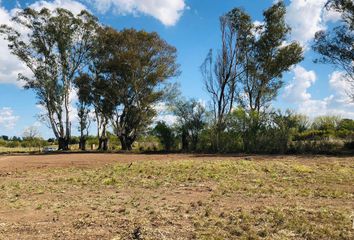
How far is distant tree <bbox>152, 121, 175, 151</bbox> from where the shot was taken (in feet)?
105

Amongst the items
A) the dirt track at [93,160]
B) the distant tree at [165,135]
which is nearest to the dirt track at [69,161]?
the dirt track at [93,160]

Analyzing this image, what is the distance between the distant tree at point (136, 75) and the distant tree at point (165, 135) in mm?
3295

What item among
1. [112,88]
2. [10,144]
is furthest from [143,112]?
[10,144]

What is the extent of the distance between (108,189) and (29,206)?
2.83 metres

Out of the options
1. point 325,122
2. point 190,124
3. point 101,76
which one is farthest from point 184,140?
point 325,122

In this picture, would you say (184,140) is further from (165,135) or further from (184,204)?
(184,204)

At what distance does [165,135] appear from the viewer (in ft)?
105

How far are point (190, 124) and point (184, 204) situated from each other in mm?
21958

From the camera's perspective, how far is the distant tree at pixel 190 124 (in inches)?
1210

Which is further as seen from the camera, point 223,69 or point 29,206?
point 223,69

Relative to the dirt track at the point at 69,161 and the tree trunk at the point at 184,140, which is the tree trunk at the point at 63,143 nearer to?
the tree trunk at the point at 184,140

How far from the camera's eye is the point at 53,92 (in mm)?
37531

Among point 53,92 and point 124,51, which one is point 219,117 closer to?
point 124,51

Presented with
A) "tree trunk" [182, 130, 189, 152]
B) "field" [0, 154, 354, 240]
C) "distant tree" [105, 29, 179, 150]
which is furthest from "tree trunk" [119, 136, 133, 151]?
"field" [0, 154, 354, 240]
